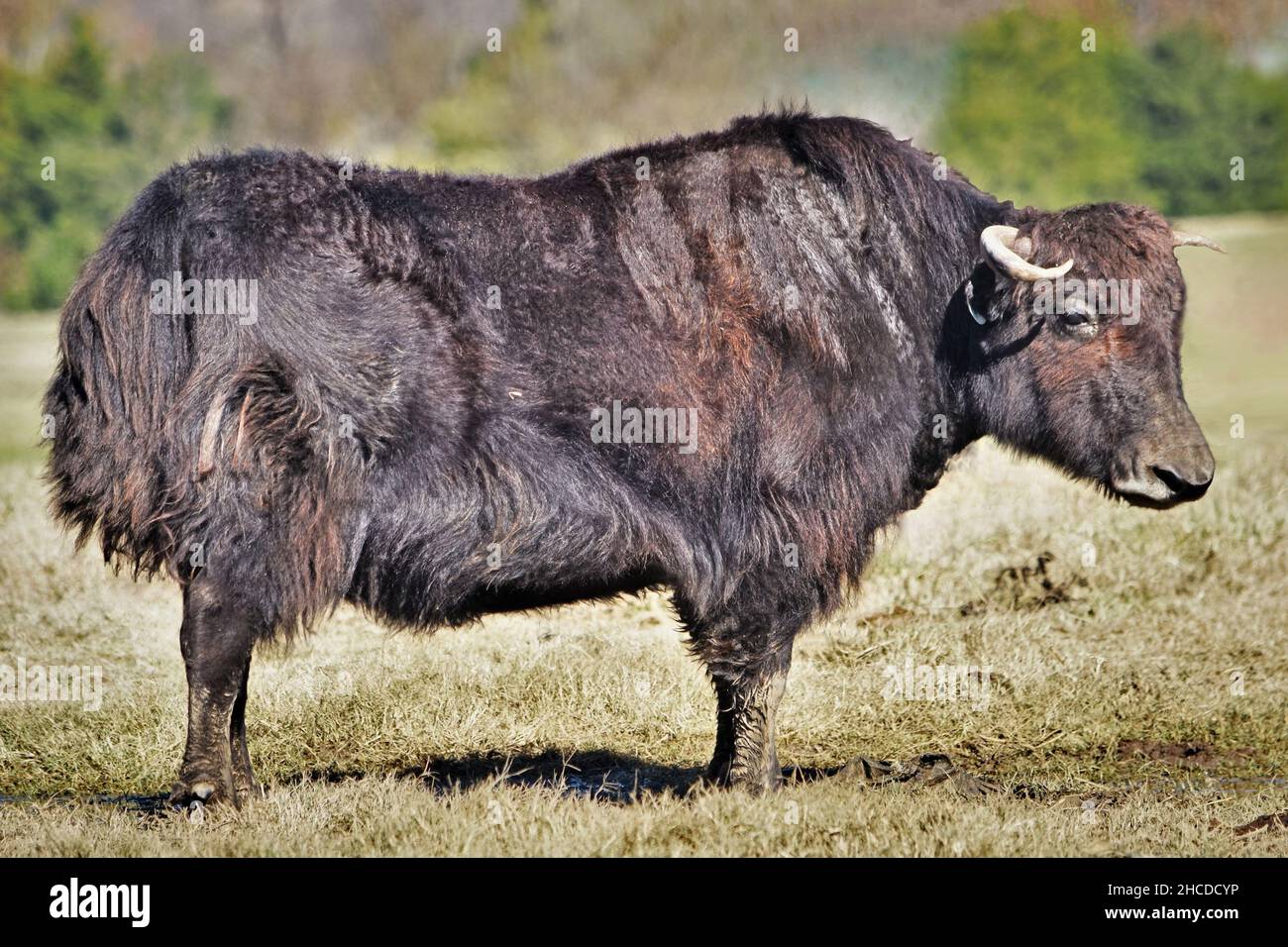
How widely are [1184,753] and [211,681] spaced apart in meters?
5.02

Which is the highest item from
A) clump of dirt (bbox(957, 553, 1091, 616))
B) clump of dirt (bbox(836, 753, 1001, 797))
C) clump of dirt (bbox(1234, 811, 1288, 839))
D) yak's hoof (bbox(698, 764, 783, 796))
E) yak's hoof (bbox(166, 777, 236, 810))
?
clump of dirt (bbox(957, 553, 1091, 616))

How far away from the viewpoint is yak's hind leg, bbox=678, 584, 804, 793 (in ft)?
23.0

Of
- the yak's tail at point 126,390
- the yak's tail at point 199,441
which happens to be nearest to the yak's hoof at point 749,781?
the yak's tail at point 199,441

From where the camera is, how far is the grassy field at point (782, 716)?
6.49 metres

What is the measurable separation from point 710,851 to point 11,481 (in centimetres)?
1231

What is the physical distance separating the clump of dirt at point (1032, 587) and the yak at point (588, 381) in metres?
3.34

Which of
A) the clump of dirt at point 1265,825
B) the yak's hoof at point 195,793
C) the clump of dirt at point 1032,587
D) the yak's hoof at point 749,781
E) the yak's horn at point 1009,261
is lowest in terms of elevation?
the clump of dirt at point 1265,825

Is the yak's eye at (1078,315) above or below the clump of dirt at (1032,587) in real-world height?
above

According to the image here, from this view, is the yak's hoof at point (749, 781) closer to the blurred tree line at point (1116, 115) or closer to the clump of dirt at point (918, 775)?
the clump of dirt at point (918, 775)

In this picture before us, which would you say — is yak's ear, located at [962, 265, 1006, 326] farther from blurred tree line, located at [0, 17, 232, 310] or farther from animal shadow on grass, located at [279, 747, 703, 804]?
blurred tree line, located at [0, 17, 232, 310]

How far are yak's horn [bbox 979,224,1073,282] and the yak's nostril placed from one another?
0.97m

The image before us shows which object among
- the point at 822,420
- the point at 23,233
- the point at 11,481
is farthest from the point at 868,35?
the point at 822,420

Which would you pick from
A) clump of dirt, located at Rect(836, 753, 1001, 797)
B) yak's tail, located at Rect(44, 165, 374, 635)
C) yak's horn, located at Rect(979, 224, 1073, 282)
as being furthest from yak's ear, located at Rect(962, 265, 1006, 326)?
yak's tail, located at Rect(44, 165, 374, 635)
